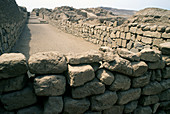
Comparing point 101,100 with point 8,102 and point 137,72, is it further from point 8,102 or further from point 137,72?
point 8,102

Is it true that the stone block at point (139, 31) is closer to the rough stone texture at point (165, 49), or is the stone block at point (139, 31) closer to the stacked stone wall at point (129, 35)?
the stacked stone wall at point (129, 35)

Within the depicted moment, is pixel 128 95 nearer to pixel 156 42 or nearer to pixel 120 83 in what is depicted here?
pixel 120 83

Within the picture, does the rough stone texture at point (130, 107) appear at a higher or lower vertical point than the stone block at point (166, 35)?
lower

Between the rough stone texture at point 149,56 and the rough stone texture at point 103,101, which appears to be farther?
the rough stone texture at point 149,56

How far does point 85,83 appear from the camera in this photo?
2314mm

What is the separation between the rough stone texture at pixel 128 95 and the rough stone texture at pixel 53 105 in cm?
130

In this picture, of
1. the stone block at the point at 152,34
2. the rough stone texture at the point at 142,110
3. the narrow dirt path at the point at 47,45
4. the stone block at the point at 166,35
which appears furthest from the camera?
the narrow dirt path at the point at 47,45

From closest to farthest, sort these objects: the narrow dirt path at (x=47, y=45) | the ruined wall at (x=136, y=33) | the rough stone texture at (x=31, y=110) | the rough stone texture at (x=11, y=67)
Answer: the rough stone texture at (x=11, y=67) < the rough stone texture at (x=31, y=110) < the ruined wall at (x=136, y=33) < the narrow dirt path at (x=47, y=45)

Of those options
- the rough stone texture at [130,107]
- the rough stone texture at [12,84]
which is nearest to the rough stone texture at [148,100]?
the rough stone texture at [130,107]

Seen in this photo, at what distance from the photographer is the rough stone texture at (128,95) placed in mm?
2625

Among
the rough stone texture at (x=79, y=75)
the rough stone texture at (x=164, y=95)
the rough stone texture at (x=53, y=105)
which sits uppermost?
the rough stone texture at (x=79, y=75)

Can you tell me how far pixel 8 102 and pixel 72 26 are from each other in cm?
1159

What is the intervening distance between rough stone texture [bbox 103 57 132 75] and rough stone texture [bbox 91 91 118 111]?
1.69 ft

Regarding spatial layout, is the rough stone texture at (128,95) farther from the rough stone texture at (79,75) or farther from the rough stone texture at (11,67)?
the rough stone texture at (11,67)
